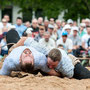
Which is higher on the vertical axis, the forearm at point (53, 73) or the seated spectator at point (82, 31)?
the seated spectator at point (82, 31)

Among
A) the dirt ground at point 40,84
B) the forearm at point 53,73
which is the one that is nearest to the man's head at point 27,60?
the dirt ground at point 40,84

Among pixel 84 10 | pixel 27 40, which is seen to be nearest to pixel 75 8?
pixel 84 10

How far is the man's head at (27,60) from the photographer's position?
5.91 meters

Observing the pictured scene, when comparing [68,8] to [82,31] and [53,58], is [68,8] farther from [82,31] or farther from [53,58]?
[53,58]

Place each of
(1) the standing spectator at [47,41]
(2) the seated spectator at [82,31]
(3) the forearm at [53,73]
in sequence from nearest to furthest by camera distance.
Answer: (3) the forearm at [53,73] → (1) the standing spectator at [47,41] → (2) the seated spectator at [82,31]

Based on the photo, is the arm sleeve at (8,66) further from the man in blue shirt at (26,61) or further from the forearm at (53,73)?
the forearm at (53,73)

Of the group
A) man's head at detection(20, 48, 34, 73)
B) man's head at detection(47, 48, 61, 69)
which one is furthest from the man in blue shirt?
man's head at detection(47, 48, 61, 69)

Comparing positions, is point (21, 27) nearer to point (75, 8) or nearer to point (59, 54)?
point (75, 8)

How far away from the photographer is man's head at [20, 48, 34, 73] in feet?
19.4

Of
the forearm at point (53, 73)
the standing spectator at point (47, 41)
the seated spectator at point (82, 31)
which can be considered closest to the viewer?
the forearm at point (53, 73)

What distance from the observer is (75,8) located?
676 inches

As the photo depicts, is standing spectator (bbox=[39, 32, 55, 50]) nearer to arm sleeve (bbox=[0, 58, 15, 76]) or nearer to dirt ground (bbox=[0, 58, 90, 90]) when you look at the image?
arm sleeve (bbox=[0, 58, 15, 76])

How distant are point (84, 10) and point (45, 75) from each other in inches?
429

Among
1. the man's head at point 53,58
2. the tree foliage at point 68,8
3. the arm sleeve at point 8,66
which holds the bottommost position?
the arm sleeve at point 8,66
